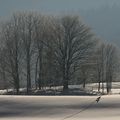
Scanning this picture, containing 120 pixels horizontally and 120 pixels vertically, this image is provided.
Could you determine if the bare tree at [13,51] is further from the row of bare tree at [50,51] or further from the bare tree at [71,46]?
the bare tree at [71,46]

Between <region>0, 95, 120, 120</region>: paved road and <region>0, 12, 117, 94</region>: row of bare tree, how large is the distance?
44775mm

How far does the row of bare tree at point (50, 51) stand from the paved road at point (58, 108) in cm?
4478

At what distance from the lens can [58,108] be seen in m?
20.7

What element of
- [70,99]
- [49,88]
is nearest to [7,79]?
[49,88]

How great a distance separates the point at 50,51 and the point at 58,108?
47.2 meters

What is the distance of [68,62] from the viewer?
6881 centimetres

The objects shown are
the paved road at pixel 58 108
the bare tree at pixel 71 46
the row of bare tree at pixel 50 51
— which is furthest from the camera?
the bare tree at pixel 71 46

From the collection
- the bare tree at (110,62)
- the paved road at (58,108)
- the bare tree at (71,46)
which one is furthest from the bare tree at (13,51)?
the paved road at (58,108)

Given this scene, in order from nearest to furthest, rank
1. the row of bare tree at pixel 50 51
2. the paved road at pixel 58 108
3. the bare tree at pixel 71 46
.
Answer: the paved road at pixel 58 108, the row of bare tree at pixel 50 51, the bare tree at pixel 71 46

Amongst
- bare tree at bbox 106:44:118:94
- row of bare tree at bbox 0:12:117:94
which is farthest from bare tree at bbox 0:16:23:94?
bare tree at bbox 106:44:118:94

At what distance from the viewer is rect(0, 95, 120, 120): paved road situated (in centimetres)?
1912

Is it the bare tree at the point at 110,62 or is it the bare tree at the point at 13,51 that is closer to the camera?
the bare tree at the point at 13,51

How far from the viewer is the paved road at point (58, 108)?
19.1 meters

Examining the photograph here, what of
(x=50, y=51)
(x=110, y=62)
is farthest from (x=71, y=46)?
(x=110, y=62)
